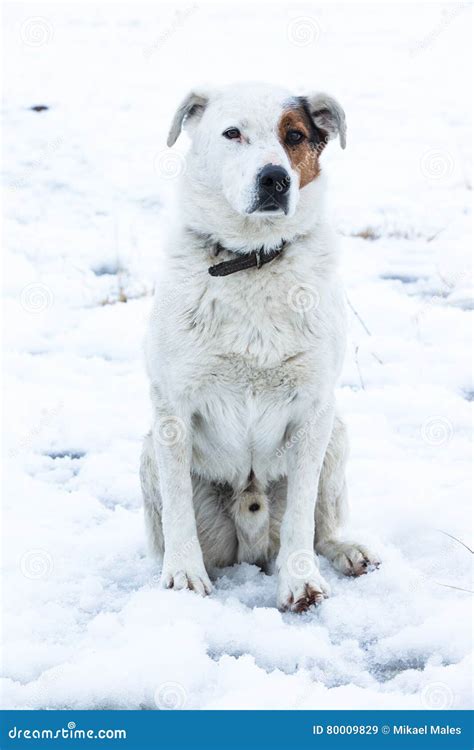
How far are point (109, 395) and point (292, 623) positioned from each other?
2480 mm

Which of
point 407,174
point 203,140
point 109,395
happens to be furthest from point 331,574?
point 407,174

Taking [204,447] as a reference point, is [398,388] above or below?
below

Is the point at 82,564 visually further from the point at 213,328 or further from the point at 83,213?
the point at 83,213

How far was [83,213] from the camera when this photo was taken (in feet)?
27.9

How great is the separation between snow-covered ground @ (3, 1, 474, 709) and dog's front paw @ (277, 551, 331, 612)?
0.22ft

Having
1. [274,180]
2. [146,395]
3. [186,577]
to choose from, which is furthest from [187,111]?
[146,395]

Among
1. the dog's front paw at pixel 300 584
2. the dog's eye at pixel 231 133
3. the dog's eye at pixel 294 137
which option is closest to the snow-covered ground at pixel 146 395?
the dog's front paw at pixel 300 584

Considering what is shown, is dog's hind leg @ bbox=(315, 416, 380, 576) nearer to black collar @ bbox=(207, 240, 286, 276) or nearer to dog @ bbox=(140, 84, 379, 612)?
dog @ bbox=(140, 84, 379, 612)

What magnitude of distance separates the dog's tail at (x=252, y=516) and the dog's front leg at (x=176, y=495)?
9.0 inches

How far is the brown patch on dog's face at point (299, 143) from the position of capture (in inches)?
131

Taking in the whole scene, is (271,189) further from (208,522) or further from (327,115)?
(208,522)

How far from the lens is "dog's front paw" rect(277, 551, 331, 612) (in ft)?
10.5

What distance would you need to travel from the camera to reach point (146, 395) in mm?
5270

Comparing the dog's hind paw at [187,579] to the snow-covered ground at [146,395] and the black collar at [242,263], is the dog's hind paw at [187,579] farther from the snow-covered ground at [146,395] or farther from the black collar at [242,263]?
the black collar at [242,263]
